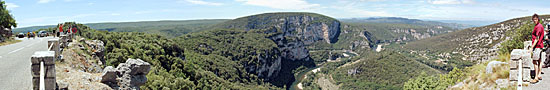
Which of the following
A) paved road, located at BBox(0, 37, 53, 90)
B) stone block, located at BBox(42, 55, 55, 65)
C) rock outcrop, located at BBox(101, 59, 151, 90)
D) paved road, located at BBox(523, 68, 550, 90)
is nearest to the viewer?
stone block, located at BBox(42, 55, 55, 65)

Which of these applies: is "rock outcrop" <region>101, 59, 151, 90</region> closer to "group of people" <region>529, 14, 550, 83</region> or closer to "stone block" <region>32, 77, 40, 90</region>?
"stone block" <region>32, 77, 40, 90</region>

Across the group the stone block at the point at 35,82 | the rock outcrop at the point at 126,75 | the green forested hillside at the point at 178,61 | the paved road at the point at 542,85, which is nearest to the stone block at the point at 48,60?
the stone block at the point at 35,82

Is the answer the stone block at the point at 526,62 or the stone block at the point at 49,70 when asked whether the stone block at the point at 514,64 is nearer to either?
the stone block at the point at 526,62

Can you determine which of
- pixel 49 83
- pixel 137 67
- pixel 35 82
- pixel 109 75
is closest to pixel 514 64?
pixel 137 67

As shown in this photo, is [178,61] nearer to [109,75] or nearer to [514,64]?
[109,75]

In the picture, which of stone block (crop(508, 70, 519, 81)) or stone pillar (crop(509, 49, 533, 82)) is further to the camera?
stone block (crop(508, 70, 519, 81))

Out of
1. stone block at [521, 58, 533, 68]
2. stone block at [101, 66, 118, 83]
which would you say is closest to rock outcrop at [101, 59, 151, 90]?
stone block at [101, 66, 118, 83]

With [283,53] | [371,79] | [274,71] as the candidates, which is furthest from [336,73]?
[283,53]

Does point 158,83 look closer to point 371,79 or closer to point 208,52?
point 208,52

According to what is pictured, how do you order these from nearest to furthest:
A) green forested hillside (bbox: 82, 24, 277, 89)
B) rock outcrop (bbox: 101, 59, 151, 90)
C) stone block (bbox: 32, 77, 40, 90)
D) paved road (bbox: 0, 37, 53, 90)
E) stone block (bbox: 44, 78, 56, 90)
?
1. stone block (bbox: 44, 78, 56, 90)
2. stone block (bbox: 32, 77, 40, 90)
3. paved road (bbox: 0, 37, 53, 90)
4. rock outcrop (bbox: 101, 59, 151, 90)
5. green forested hillside (bbox: 82, 24, 277, 89)
